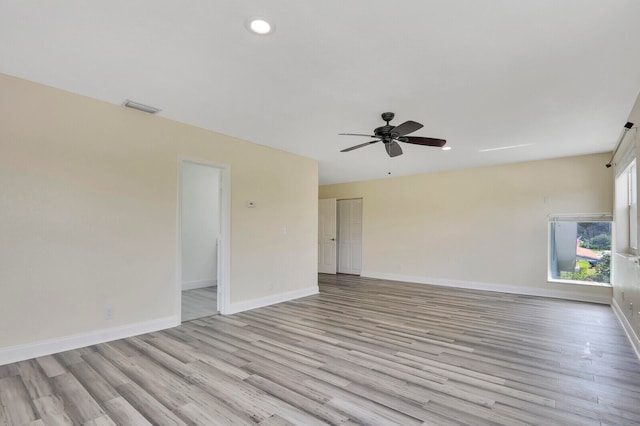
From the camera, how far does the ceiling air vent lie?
11.6 ft

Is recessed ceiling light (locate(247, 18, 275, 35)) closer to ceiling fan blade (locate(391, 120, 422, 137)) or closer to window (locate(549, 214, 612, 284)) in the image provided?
ceiling fan blade (locate(391, 120, 422, 137))

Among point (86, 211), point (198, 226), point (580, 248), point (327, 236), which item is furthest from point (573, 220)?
point (86, 211)

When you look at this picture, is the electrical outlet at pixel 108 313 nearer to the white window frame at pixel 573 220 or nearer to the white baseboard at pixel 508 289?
the white baseboard at pixel 508 289

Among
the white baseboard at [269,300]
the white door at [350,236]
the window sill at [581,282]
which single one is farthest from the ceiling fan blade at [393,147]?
the white door at [350,236]

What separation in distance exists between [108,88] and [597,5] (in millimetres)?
4014

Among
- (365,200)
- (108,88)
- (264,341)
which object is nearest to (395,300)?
(264,341)

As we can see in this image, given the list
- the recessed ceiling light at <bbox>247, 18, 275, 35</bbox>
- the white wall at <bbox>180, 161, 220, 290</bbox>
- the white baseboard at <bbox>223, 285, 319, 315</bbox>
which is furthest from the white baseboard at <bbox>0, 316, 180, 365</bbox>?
the recessed ceiling light at <bbox>247, 18, 275, 35</bbox>

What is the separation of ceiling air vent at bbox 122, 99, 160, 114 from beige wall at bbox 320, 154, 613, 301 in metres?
5.73

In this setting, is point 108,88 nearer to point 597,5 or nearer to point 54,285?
point 54,285

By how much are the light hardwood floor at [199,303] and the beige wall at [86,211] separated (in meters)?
0.47

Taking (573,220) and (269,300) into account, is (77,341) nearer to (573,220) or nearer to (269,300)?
(269,300)

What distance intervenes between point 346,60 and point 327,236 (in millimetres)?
6637

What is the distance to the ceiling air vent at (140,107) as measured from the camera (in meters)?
Answer: 3.54

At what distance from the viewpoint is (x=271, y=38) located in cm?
234
